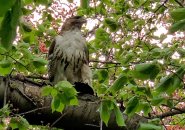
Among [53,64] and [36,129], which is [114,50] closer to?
[53,64]

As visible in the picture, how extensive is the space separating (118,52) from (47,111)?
187 centimetres

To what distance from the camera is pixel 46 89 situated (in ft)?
9.41

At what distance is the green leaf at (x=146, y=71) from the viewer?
2201 millimetres

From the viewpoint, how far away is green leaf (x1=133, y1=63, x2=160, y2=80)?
2201mm

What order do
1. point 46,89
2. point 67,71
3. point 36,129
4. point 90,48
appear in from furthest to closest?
point 36,129, point 90,48, point 67,71, point 46,89

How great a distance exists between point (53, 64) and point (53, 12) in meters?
0.85

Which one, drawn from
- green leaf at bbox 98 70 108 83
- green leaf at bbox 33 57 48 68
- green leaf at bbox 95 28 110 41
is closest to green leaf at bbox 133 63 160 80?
green leaf at bbox 33 57 48 68

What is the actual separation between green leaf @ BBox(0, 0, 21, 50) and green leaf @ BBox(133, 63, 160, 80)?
1286 millimetres

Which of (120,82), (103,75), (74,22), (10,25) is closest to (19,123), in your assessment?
(120,82)

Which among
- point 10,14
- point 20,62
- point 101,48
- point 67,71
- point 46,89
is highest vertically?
point 101,48

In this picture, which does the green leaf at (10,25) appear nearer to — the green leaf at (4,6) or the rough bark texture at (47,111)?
the green leaf at (4,6)

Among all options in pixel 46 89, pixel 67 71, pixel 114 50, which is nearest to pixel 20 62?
pixel 46 89

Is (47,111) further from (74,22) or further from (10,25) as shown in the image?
(10,25)

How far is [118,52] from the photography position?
16.4 ft
